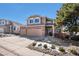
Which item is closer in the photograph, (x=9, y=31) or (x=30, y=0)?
(x=30, y=0)

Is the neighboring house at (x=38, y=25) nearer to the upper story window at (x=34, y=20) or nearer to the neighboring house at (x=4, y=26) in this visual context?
the upper story window at (x=34, y=20)

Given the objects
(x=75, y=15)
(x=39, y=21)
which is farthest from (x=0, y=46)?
(x=75, y=15)

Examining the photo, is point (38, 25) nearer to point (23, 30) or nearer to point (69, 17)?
point (23, 30)

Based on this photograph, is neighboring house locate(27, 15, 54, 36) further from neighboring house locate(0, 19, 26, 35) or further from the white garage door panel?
neighboring house locate(0, 19, 26, 35)

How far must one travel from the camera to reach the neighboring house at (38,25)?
362 centimetres

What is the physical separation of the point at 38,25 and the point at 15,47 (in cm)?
66

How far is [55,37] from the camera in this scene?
143 inches

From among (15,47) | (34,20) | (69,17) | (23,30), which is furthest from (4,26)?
(69,17)

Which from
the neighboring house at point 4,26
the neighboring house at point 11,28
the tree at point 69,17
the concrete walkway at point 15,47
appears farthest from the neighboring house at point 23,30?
the tree at point 69,17

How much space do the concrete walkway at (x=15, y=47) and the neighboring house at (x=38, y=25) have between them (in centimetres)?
21

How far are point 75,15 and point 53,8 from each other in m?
0.47

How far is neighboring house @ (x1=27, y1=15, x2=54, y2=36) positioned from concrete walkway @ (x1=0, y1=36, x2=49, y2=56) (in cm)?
21

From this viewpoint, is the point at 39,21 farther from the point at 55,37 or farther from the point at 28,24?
the point at 55,37

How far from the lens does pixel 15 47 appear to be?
11.7ft
